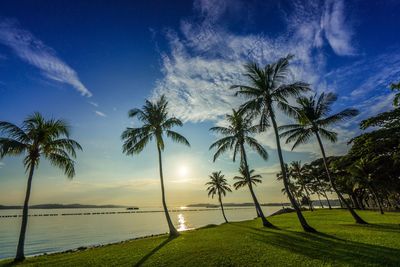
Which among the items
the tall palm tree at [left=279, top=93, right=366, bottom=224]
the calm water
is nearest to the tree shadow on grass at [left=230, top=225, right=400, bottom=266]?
the tall palm tree at [left=279, top=93, right=366, bottom=224]

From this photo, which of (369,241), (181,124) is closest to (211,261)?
(369,241)

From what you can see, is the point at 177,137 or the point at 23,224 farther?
the point at 177,137

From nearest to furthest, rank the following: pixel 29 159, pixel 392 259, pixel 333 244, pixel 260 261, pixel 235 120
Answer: pixel 392 259, pixel 260 261, pixel 333 244, pixel 29 159, pixel 235 120

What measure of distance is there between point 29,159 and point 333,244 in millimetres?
21777

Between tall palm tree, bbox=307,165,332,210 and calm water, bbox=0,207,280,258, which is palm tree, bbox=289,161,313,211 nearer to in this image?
tall palm tree, bbox=307,165,332,210

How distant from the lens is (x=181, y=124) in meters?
23.4

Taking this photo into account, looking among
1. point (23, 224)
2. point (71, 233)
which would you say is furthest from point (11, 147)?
point (71, 233)

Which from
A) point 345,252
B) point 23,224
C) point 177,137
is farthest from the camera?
point 177,137

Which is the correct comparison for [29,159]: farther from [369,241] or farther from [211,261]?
[369,241]

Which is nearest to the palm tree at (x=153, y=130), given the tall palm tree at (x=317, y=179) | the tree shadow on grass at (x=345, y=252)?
the tree shadow on grass at (x=345, y=252)

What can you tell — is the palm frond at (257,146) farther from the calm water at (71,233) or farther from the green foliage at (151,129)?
the calm water at (71,233)

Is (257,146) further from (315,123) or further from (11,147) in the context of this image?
(11,147)

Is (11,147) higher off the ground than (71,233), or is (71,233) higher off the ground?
(11,147)

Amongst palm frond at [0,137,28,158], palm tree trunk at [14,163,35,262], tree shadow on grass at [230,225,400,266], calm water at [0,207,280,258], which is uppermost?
palm frond at [0,137,28,158]
